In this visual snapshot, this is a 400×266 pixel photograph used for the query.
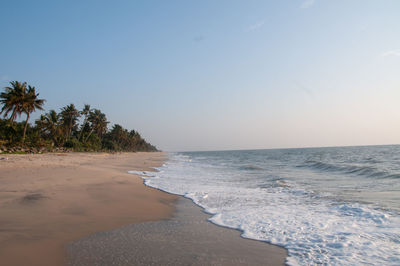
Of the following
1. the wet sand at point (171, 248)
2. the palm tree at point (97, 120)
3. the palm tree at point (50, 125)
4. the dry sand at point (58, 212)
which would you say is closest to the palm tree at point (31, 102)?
the palm tree at point (50, 125)

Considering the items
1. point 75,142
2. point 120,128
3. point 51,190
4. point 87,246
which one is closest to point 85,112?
point 75,142

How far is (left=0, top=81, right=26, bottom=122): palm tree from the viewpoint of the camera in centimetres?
3494

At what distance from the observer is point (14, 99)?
3519 centimetres

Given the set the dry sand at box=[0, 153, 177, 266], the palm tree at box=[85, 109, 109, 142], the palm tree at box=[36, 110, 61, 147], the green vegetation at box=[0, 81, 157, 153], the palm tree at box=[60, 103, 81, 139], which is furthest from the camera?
the palm tree at box=[85, 109, 109, 142]

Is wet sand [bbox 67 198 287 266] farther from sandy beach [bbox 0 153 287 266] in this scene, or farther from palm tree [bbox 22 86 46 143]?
palm tree [bbox 22 86 46 143]

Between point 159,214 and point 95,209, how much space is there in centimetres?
164

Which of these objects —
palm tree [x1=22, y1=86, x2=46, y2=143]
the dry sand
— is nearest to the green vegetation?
palm tree [x1=22, y1=86, x2=46, y2=143]

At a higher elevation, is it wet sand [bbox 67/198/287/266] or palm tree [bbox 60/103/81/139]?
palm tree [bbox 60/103/81/139]

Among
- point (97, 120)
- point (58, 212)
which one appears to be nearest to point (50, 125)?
point (97, 120)

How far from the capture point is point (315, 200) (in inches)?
327

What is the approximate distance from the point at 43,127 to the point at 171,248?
5338 cm

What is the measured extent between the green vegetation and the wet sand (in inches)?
1288

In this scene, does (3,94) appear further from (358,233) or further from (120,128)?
(120,128)

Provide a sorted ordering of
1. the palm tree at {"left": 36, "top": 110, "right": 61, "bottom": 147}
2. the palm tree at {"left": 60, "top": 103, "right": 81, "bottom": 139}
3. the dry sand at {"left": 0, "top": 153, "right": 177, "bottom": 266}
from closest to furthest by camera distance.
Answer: the dry sand at {"left": 0, "top": 153, "right": 177, "bottom": 266}, the palm tree at {"left": 36, "top": 110, "right": 61, "bottom": 147}, the palm tree at {"left": 60, "top": 103, "right": 81, "bottom": 139}
